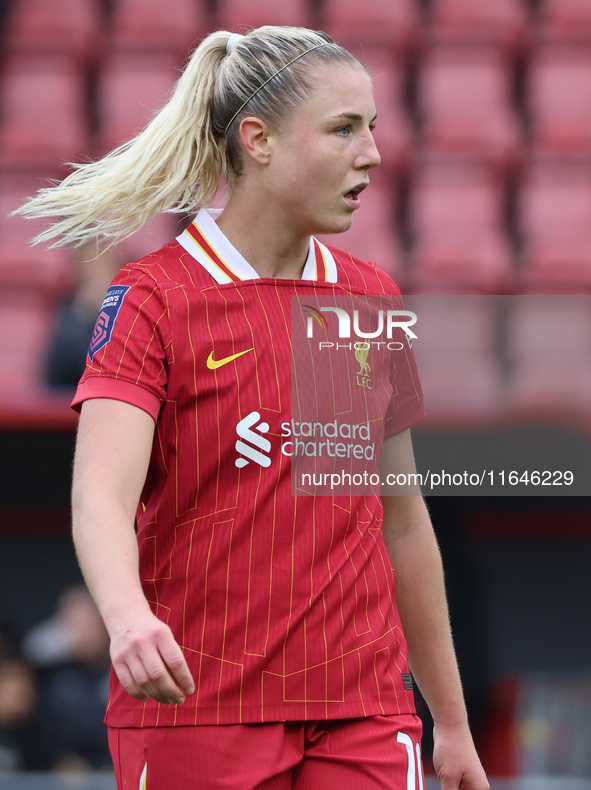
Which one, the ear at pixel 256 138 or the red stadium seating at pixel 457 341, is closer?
the ear at pixel 256 138

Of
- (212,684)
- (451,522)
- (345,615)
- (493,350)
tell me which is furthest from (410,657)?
(493,350)

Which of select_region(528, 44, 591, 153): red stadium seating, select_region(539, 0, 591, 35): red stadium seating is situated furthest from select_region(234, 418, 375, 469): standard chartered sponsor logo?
select_region(539, 0, 591, 35): red stadium seating

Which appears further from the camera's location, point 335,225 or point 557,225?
point 557,225

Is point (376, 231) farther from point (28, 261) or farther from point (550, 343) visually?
point (28, 261)

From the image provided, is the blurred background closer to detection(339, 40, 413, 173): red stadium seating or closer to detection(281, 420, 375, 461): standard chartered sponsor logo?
detection(339, 40, 413, 173): red stadium seating

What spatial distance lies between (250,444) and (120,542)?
0.25 meters

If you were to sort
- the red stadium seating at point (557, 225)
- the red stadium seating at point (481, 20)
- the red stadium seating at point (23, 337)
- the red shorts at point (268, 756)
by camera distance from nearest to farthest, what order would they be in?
the red shorts at point (268, 756) < the red stadium seating at point (23, 337) < the red stadium seating at point (557, 225) < the red stadium seating at point (481, 20)

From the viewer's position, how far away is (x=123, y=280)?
1.52 meters

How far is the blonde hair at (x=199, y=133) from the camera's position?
162 centimetres

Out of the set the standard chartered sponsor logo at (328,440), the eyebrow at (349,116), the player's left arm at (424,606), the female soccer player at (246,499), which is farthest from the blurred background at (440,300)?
the player's left arm at (424,606)

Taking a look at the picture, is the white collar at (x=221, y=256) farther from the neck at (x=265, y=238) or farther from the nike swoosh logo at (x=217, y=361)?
the nike swoosh logo at (x=217, y=361)

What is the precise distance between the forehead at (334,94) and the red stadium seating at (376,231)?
10.2ft

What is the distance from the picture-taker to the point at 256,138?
163 cm

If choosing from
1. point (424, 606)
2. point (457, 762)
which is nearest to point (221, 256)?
point (424, 606)
